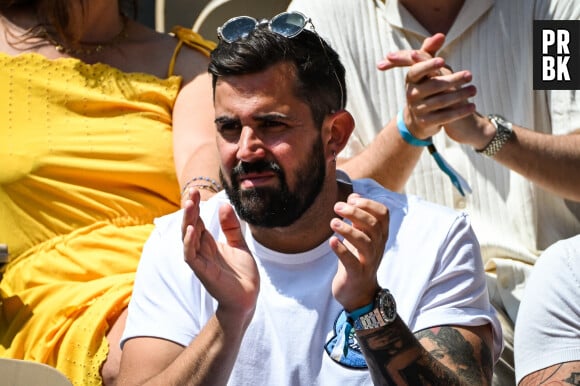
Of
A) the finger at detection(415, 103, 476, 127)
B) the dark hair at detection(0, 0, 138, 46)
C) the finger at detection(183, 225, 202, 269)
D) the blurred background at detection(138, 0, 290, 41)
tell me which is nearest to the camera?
the finger at detection(183, 225, 202, 269)

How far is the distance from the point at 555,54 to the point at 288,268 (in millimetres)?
1330

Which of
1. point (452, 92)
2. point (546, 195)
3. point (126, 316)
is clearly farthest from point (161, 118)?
point (546, 195)

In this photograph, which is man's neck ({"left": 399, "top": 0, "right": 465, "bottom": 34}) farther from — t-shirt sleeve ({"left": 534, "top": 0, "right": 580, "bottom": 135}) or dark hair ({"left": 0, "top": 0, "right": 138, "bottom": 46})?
dark hair ({"left": 0, "top": 0, "right": 138, "bottom": 46})

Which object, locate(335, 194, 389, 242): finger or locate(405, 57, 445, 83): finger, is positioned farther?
locate(405, 57, 445, 83): finger

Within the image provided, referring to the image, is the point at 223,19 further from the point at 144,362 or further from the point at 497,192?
the point at 144,362

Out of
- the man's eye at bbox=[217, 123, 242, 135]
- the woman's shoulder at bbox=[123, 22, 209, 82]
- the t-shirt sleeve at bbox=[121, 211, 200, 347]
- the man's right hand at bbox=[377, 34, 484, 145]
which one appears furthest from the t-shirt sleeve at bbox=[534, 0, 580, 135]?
the t-shirt sleeve at bbox=[121, 211, 200, 347]

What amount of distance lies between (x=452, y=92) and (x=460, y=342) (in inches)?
30.3

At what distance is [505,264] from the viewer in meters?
3.41

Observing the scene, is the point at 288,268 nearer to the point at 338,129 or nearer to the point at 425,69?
the point at 338,129

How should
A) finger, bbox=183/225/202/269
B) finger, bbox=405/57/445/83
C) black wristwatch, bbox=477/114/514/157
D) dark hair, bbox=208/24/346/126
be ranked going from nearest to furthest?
finger, bbox=183/225/202/269 < dark hair, bbox=208/24/346/126 < finger, bbox=405/57/445/83 < black wristwatch, bbox=477/114/514/157

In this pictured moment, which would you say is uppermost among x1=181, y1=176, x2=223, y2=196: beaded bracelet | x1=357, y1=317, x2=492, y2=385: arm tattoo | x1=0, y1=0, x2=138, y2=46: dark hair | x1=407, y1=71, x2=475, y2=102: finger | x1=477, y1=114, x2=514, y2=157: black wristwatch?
x1=0, y1=0, x2=138, y2=46: dark hair

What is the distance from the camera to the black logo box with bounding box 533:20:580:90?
11.9 ft

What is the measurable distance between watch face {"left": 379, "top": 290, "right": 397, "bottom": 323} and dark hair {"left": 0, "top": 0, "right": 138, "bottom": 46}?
1648mm

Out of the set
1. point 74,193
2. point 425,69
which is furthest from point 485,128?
point 74,193
